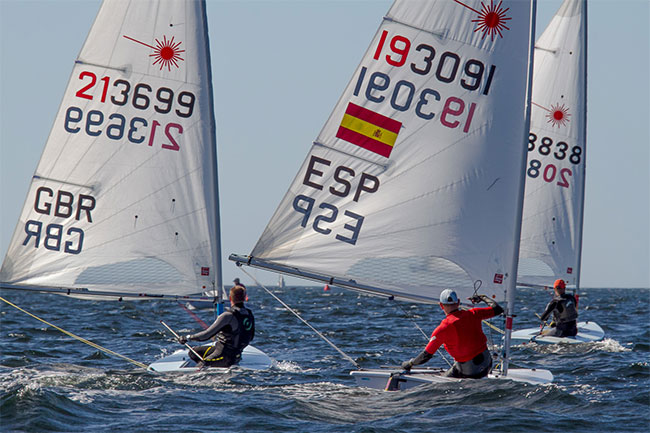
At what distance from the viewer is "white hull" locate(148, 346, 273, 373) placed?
12.1 metres

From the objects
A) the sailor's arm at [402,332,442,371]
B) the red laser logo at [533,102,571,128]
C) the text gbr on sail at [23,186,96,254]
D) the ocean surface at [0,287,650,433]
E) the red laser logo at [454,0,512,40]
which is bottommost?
the ocean surface at [0,287,650,433]

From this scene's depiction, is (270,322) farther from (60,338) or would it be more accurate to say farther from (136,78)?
(136,78)

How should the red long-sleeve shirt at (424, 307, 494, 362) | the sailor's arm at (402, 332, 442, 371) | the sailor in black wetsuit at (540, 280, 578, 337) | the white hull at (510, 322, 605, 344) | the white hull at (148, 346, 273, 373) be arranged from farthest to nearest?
the sailor in black wetsuit at (540, 280, 578, 337), the white hull at (510, 322, 605, 344), the white hull at (148, 346, 273, 373), the red long-sleeve shirt at (424, 307, 494, 362), the sailor's arm at (402, 332, 442, 371)

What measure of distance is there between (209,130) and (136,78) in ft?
4.32

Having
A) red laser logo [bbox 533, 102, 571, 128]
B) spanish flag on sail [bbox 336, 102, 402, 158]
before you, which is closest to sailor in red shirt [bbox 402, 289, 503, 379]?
spanish flag on sail [bbox 336, 102, 402, 158]

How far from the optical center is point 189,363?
12.4 meters

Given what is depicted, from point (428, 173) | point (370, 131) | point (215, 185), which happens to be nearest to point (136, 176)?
point (215, 185)

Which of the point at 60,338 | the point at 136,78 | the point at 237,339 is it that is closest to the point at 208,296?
the point at 237,339

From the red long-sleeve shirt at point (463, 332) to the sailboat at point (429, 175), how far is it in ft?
3.08

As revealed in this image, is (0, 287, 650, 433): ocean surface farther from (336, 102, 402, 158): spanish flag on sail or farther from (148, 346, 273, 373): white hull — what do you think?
(336, 102, 402, 158): spanish flag on sail

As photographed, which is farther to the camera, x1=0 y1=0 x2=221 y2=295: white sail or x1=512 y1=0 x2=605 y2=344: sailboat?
x1=512 y1=0 x2=605 y2=344: sailboat

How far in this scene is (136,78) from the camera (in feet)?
43.4

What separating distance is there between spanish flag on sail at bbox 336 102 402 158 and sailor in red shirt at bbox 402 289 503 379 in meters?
2.12

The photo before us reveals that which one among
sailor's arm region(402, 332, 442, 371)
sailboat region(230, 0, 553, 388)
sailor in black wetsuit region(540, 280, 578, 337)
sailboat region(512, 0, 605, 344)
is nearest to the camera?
sailor's arm region(402, 332, 442, 371)
